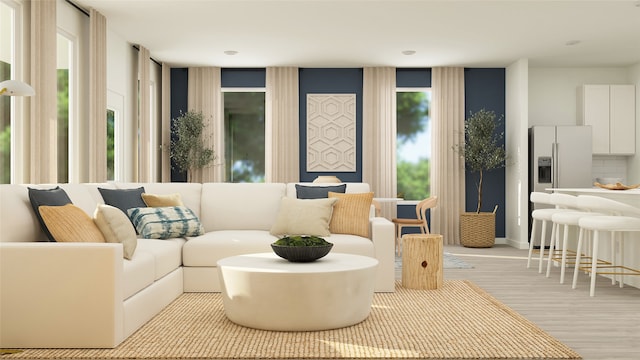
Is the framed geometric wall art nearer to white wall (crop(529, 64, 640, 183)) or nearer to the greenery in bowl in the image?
white wall (crop(529, 64, 640, 183))

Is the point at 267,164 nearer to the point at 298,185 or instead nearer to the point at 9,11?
the point at 298,185

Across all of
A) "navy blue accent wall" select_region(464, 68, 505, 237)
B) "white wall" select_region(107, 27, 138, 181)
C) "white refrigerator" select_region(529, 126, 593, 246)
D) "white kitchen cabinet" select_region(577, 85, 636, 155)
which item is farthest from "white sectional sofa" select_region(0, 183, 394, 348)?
"white kitchen cabinet" select_region(577, 85, 636, 155)

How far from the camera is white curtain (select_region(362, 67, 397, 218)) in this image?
959cm

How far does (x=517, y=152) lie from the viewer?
9148 millimetres

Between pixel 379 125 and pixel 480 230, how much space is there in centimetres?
230

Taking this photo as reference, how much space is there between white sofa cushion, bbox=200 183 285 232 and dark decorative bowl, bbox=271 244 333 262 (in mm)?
1657

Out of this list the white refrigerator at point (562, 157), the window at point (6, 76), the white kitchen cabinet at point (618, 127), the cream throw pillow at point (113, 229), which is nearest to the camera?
the cream throw pillow at point (113, 229)

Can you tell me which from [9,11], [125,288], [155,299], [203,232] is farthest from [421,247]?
[9,11]

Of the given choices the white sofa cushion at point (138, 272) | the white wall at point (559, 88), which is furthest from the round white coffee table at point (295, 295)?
the white wall at point (559, 88)

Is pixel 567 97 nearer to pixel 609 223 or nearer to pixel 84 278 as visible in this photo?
pixel 609 223

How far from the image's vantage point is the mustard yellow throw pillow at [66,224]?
355 cm

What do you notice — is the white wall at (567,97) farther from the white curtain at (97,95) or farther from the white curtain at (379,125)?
the white curtain at (97,95)

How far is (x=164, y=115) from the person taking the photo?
9375 mm

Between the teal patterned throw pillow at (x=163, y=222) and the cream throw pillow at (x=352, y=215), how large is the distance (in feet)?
4.01
